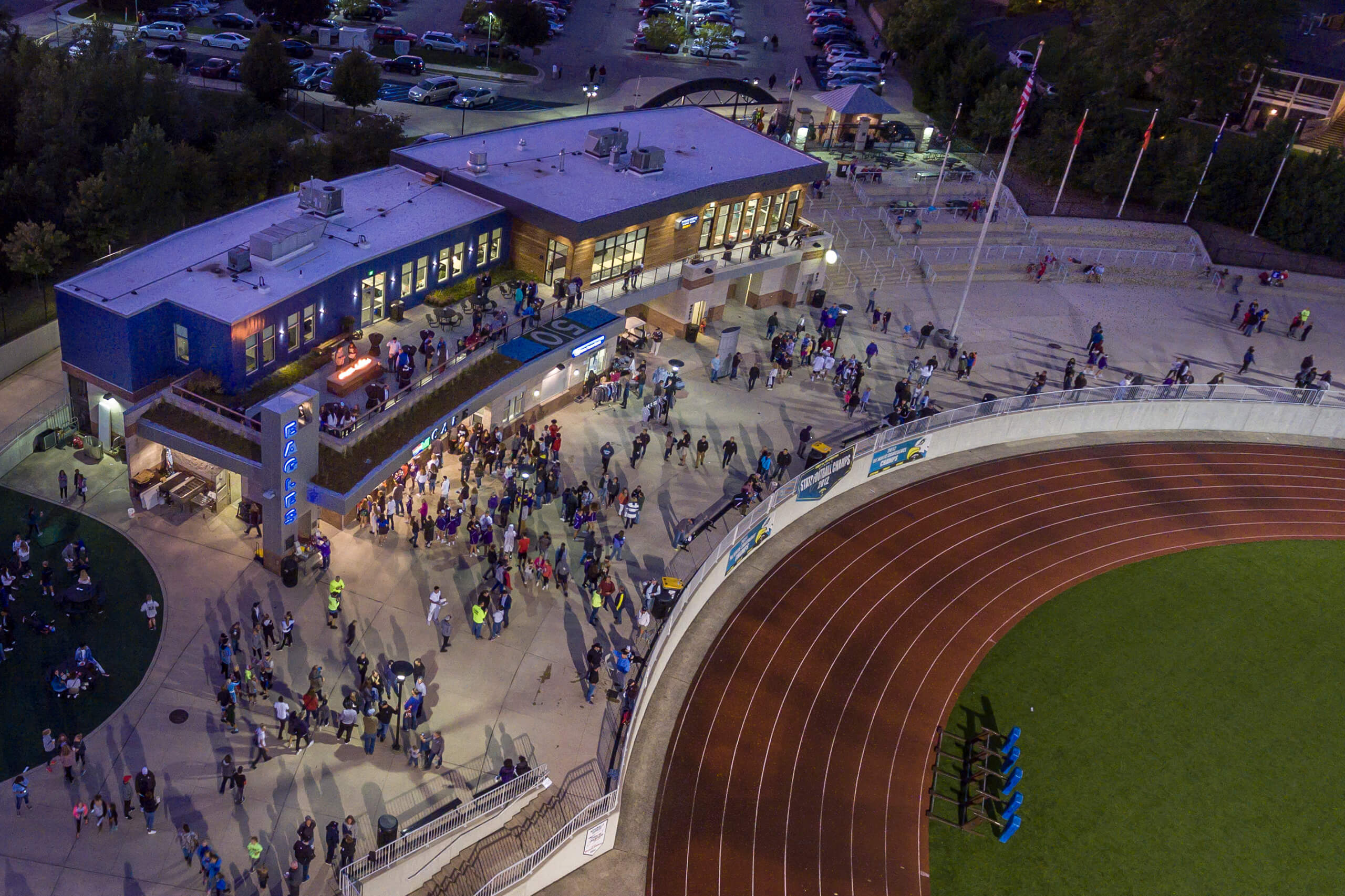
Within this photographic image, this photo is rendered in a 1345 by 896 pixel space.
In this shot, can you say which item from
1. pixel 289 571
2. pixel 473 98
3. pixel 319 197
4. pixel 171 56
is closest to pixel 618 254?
pixel 319 197

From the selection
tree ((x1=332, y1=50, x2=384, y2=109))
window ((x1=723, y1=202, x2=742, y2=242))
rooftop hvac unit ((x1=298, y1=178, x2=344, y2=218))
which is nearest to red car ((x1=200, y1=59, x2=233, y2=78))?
tree ((x1=332, y1=50, x2=384, y2=109))

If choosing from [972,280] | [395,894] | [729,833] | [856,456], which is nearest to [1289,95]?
[972,280]

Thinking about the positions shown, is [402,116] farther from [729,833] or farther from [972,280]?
[729,833]

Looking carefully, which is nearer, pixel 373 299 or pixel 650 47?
pixel 373 299

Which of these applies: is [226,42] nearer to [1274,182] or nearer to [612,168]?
[612,168]

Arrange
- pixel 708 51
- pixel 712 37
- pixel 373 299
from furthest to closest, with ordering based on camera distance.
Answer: pixel 712 37 → pixel 708 51 → pixel 373 299

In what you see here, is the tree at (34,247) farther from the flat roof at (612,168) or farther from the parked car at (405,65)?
the parked car at (405,65)
